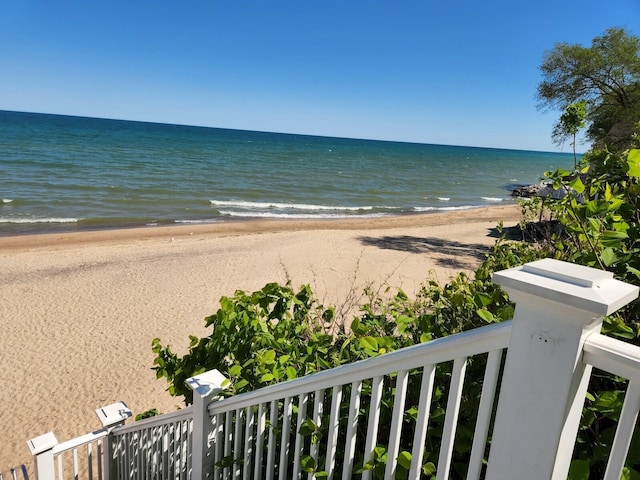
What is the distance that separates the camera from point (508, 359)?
3.42 ft

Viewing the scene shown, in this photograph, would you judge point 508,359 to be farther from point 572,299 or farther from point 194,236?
point 194,236

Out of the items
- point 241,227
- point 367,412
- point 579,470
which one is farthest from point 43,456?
point 241,227

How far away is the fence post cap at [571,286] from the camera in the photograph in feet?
2.82

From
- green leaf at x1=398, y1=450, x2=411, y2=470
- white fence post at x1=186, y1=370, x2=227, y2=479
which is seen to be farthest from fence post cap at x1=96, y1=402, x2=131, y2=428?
green leaf at x1=398, y1=450, x2=411, y2=470

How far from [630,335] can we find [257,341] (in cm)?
207

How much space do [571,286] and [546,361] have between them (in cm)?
19

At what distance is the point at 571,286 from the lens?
91 centimetres

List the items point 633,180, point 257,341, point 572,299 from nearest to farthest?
1. point 572,299
2. point 633,180
3. point 257,341

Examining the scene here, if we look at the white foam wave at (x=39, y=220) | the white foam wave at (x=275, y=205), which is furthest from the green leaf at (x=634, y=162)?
the white foam wave at (x=275, y=205)

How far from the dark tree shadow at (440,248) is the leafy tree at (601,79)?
192 inches

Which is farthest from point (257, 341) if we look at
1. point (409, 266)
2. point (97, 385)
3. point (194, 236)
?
point (194, 236)

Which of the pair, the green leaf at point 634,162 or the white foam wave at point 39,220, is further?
the white foam wave at point 39,220

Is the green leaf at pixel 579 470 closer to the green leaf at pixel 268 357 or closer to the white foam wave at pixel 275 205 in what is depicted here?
the green leaf at pixel 268 357

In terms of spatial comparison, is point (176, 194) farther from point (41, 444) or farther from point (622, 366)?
point (622, 366)
